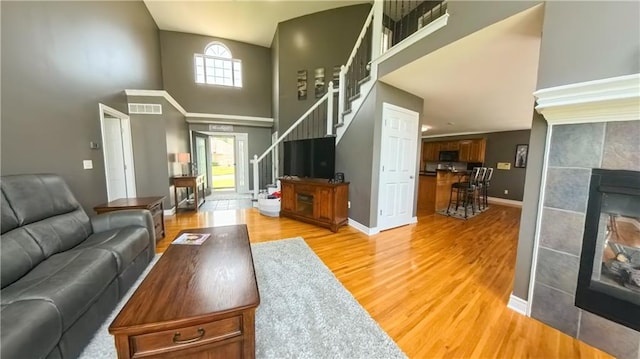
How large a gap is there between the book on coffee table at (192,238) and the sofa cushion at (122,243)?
0.38 meters

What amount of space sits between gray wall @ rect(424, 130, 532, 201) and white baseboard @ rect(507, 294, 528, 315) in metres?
5.96

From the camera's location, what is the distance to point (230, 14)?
541 cm

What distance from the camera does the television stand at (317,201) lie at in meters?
3.60

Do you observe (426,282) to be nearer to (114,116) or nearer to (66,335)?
(66,335)

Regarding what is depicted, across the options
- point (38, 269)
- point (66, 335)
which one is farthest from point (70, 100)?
A: point (66, 335)

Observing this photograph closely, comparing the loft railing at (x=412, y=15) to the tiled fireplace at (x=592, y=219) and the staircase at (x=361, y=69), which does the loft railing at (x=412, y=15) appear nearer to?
the staircase at (x=361, y=69)

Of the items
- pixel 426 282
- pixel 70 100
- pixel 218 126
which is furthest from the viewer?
pixel 218 126

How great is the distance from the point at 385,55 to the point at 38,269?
3.89 metres

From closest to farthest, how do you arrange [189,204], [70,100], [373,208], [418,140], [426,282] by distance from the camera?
[426,282] < [70,100] < [373,208] < [418,140] < [189,204]

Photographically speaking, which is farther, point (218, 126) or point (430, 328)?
point (218, 126)

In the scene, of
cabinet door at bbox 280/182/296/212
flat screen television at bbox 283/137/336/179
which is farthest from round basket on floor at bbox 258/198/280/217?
flat screen television at bbox 283/137/336/179

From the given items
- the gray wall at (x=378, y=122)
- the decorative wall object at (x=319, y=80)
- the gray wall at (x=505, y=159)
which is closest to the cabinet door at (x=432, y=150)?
the gray wall at (x=505, y=159)

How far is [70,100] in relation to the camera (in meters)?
2.66

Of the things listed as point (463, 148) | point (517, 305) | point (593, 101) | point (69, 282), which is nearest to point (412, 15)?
point (463, 148)
